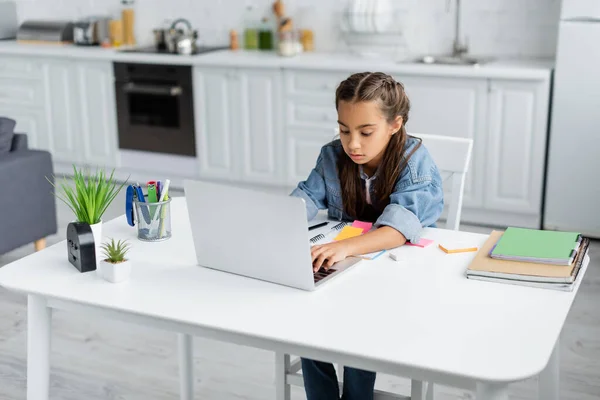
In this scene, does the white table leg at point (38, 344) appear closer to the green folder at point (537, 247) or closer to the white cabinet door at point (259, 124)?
the green folder at point (537, 247)

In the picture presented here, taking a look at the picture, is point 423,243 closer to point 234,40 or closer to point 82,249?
point 82,249

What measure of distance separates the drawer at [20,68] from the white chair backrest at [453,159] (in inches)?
152

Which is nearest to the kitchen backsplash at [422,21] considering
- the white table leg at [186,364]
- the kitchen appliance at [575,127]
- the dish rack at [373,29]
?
the dish rack at [373,29]

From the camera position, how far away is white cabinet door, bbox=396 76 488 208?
4.43 m

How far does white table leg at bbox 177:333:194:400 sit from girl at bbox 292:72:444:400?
0.48 meters

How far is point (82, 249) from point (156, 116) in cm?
346

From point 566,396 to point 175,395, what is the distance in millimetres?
1305

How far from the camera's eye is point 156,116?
5.33 meters

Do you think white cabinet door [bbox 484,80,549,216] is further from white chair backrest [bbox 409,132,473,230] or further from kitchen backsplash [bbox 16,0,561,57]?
white chair backrest [bbox 409,132,473,230]

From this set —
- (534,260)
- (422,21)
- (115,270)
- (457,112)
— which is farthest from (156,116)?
(534,260)

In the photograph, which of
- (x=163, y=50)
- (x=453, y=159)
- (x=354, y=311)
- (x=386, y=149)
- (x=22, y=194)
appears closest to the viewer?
(x=354, y=311)

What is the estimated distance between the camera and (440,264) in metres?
1.96

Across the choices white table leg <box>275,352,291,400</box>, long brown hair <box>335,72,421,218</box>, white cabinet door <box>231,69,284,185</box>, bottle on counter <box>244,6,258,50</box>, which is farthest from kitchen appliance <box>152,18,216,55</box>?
white table leg <box>275,352,291,400</box>

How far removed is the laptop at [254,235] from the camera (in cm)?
172
